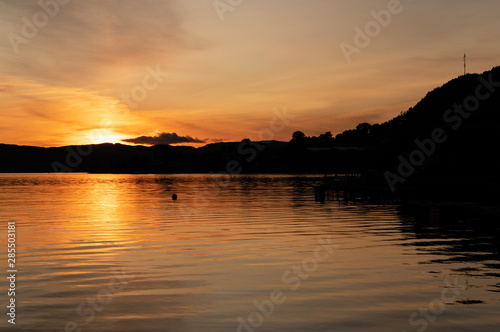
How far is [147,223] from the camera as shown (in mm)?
35875

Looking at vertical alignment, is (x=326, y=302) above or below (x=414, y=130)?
below

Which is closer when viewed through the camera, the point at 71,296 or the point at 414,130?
the point at 71,296

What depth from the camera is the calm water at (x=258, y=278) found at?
1208 centimetres

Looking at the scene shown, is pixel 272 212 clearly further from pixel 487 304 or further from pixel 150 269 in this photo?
pixel 487 304

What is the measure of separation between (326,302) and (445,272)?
20.8 ft

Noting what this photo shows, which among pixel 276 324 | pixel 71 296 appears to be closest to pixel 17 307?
pixel 71 296

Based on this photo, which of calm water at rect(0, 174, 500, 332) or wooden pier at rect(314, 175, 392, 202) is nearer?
calm water at rect(0, 174, 500, 332)

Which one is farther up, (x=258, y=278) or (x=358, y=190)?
(x=358, y=190)

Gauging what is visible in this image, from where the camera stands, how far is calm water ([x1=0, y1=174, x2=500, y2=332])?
12078mm

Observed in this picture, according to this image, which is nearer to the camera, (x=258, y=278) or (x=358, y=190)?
(x=258, y=278)

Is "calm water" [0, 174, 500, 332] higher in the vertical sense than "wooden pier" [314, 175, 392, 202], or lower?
lower

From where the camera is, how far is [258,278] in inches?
660

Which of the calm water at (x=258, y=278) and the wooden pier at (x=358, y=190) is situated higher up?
the wooden pier at (x=358, y=190)

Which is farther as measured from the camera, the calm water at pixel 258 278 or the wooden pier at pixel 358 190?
the wooden pier at pixel 358 190
